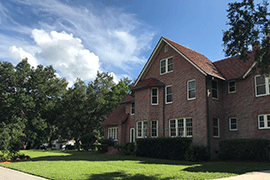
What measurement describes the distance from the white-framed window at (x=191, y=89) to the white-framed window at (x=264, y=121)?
18.4 feet

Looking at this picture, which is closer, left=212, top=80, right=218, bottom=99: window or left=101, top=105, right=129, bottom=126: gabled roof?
left=212, top=80, right=218, bottom=99: window

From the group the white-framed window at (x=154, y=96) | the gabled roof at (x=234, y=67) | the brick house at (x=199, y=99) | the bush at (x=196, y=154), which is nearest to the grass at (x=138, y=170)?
the bush at (x=196, y=154)

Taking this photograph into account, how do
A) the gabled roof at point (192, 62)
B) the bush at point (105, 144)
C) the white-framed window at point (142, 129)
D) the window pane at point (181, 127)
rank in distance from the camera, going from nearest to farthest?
1. the gabled roof at point (192, 62)
2. the window pane at point (181, 127)
3. the white-framed window at point (142, 129)
4. the bush at point (105, 144)

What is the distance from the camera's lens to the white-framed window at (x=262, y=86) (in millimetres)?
19641

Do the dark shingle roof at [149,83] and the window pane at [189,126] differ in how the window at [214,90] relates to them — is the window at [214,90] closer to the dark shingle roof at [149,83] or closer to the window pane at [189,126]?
the window pane at [189,126]

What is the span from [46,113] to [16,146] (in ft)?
92.3

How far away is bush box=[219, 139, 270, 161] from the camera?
688 inches

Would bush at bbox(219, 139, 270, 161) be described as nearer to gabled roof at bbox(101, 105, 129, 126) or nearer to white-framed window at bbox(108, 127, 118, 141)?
gabled roof at bbox(101, 105, 129, 126)

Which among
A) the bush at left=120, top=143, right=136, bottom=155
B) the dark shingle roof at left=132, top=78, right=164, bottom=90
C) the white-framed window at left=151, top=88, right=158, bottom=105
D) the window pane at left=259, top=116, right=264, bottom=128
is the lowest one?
the bush at left=120, top=143, right=136, bottom=155

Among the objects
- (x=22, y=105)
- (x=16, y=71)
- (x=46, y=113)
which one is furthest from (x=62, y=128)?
Answer: (x=16, y=71)

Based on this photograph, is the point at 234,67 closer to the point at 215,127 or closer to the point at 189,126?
the point at 215,127

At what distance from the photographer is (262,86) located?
2008cm

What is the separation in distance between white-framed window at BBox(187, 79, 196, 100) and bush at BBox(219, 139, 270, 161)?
5100mm

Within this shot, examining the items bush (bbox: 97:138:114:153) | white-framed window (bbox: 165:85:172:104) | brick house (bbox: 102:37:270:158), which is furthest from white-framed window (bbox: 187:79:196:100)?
bush (bbox: 97:138:114:153)
